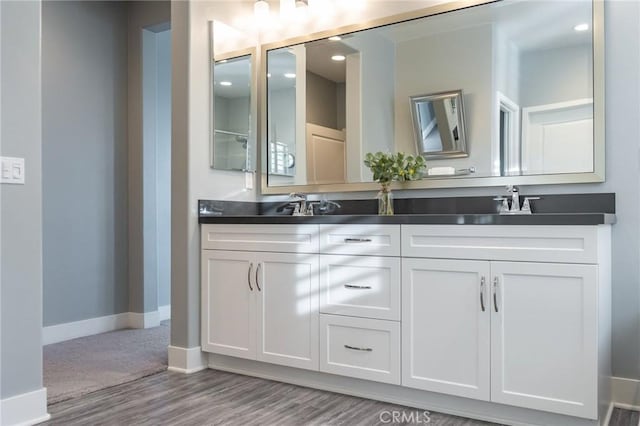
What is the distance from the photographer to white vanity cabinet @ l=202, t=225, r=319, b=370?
2.68 metres

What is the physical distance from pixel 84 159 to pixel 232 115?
54.9 inches

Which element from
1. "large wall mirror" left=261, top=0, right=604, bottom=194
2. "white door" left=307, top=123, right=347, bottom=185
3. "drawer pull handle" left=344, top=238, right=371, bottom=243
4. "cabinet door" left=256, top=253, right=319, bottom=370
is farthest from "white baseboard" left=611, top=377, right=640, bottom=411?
"white door" left=307, top=123, right=347, bottom=185

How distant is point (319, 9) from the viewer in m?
3.30

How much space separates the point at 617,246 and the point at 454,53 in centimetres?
127

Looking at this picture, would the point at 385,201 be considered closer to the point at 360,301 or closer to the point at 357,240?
the point at 357,240

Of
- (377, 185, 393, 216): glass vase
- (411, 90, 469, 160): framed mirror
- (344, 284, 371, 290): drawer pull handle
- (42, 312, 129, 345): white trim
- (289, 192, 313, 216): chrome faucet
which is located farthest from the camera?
(42, 312, 129, 345): white trim

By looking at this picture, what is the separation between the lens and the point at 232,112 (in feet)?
10.9

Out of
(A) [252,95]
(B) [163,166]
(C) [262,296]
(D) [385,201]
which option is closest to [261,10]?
(A) [252,95]

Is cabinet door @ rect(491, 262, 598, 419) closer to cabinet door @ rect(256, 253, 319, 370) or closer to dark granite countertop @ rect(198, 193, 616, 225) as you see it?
dark granite countertop @ rect(198, 193, 616, 225)

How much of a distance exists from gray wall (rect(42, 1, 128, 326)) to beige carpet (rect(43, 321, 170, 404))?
337 mm

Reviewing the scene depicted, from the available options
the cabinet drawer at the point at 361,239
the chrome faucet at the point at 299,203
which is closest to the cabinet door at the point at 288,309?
the cabinet drawer at the point at 361,239

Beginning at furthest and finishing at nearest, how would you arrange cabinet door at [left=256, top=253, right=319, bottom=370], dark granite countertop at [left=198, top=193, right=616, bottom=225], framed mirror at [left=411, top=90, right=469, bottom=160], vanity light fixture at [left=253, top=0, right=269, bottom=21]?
vanity light fixture at [left=253, top=0, right=269, bottom=21] → framed mirror at [left=411, top=90, right=469, bottom=160] → cabinet door at [left=256, top=253, right=319, bottom=370] → dark granite countertop at [left=198, top=193, right=616, bottom=225]

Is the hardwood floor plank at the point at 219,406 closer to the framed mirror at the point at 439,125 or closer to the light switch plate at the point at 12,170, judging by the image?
the light switch plate at the point at 12,170

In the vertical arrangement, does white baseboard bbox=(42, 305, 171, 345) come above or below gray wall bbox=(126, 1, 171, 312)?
below
